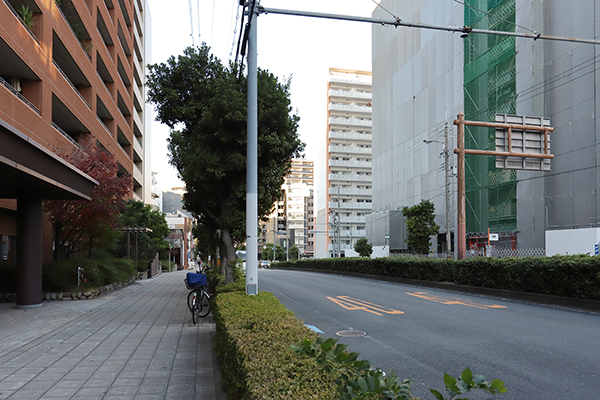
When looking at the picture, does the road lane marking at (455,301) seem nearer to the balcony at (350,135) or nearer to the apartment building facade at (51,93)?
the apartment building facade at (51,93)

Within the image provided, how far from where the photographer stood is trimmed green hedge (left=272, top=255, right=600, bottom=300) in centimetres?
1273

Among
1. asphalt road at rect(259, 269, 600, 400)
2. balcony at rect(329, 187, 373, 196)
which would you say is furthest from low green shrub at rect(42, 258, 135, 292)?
balcony at rect(329, 187, 373, 196)

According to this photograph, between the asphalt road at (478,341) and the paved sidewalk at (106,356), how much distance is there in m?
2.42

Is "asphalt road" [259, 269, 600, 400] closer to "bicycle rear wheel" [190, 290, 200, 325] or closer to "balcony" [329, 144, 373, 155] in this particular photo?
"bicycle rear wheel" [190, 290, 200, 325]

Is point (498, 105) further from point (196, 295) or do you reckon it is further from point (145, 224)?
point (196, 295)

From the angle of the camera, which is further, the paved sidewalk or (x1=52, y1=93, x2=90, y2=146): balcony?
(x1=52, y1=93, x2=90, y2=146): balcony

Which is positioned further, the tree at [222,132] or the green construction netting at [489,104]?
the green construction netting at [489,104]

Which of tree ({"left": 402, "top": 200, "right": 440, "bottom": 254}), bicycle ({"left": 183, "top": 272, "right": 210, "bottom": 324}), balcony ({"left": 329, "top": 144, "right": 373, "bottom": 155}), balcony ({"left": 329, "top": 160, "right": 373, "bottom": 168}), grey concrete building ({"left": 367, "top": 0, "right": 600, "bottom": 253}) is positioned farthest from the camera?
balcony ({"left": 329, "top": 144, "right": 373, "bottom": 155})

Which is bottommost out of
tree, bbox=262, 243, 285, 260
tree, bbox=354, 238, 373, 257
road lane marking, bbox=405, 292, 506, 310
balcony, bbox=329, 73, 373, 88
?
tree, bbox=262, 243, 285, 260

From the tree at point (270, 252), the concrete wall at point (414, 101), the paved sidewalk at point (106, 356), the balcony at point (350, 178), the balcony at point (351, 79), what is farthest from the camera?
the tree at point (270, 252)

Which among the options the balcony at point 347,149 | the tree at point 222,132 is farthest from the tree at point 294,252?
the tree at point 222,132

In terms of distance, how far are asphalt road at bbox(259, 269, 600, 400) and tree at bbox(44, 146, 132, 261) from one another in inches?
374

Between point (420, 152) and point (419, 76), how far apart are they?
28.0 feet

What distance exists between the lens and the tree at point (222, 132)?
1363 cm
